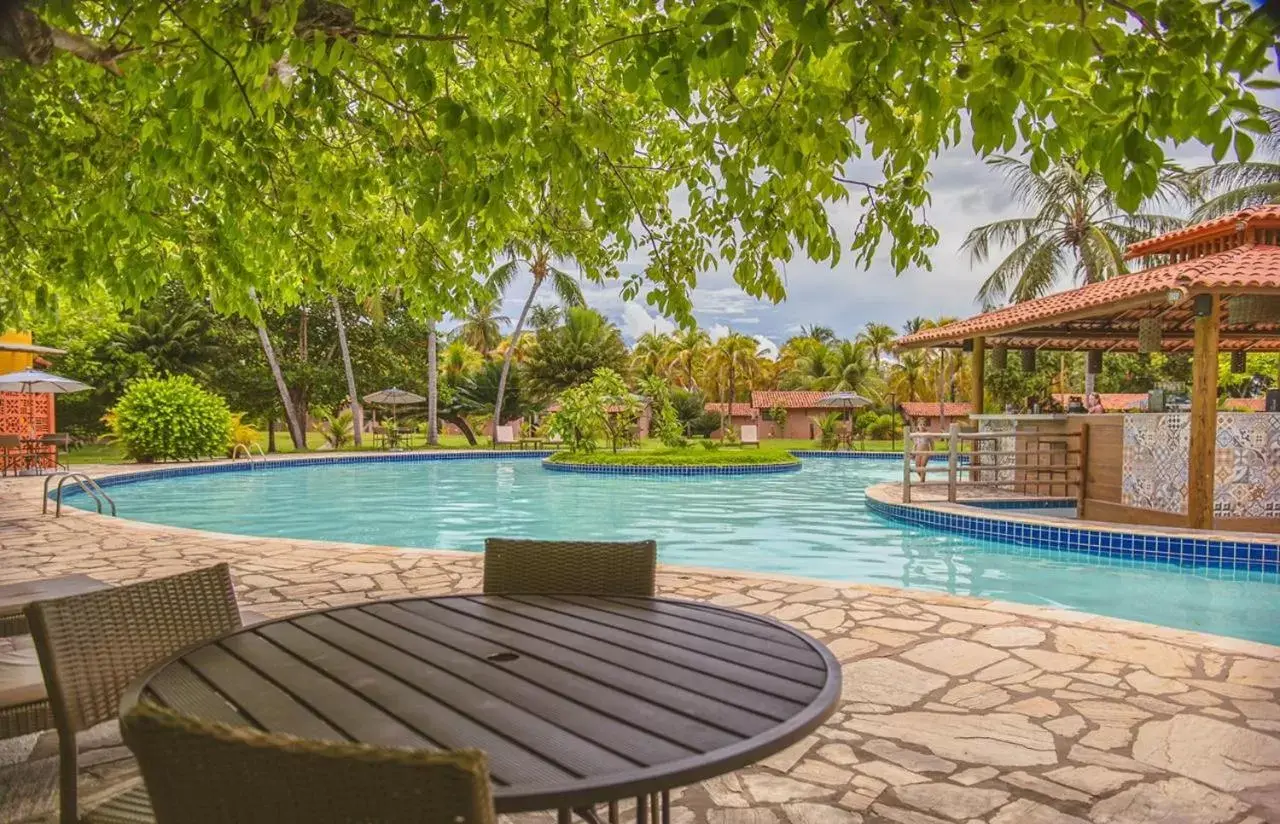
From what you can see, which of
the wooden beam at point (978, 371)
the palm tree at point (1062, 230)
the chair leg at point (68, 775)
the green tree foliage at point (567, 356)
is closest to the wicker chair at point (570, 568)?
the chair leg at point (68, 775)

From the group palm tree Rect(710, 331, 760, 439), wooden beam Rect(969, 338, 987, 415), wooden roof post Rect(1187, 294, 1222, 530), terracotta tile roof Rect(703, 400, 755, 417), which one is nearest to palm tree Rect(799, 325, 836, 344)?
terracotta tile roof Rect(703, 400, 755, 417)

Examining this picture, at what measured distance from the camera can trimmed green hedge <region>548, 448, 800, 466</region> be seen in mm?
19922

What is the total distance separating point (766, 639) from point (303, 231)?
4.85m

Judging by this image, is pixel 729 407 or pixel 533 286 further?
pixel 729 407

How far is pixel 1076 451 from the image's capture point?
11539 mm

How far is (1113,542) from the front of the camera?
29.4 ft

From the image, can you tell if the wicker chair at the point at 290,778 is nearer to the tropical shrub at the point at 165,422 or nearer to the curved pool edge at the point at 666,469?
the curved pool edge at the point at 666,469

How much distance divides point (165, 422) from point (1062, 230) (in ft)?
79.9

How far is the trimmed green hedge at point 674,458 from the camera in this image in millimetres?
19922

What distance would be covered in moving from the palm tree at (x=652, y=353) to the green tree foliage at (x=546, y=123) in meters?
36.9

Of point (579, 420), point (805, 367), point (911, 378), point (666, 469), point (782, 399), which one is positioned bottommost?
point (666, 469)

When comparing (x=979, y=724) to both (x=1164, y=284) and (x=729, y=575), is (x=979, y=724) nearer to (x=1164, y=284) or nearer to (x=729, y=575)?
(x=729, y=575)

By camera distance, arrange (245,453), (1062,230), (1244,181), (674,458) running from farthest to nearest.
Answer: (1062,230) → (1244,181) → (245,453) → (674,458)

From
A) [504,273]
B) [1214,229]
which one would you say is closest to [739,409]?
[504,273]
